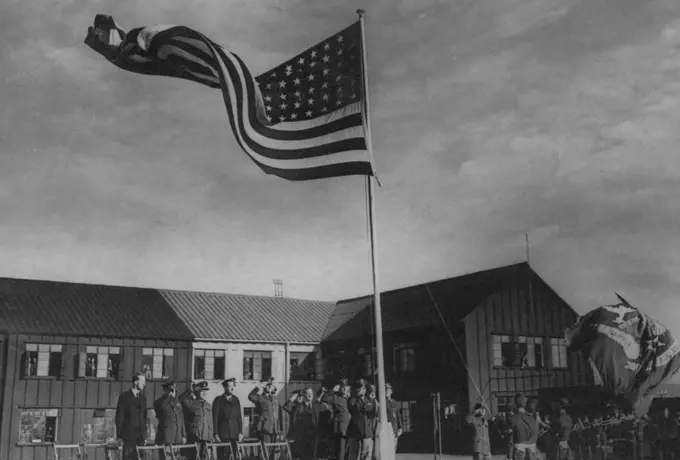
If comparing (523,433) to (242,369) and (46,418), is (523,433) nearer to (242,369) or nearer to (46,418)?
(46,418)

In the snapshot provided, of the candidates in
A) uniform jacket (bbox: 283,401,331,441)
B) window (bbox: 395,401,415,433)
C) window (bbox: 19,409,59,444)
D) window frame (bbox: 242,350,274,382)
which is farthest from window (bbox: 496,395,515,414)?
window (bbox: 19,409,59,444)

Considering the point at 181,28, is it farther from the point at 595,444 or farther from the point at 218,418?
the point at 595,444

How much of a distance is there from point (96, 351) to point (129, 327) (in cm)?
194

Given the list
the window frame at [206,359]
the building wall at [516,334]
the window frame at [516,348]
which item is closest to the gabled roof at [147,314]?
the window frame at [206,359]

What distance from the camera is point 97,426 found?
3384 cm

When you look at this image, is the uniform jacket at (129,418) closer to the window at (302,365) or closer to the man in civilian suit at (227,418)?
the man in civilian suit at (227,418)

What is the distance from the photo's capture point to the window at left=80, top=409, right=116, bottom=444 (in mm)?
33469

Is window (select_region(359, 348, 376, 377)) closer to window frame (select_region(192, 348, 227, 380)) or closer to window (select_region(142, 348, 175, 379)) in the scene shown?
window frame (select_region(192, 348, 227, 380))

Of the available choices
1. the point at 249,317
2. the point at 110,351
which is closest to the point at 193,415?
the point at 110,351

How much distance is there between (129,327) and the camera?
118 feet

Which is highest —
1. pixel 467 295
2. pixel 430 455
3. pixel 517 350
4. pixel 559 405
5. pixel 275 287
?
pixel 275 287

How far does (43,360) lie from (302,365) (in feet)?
43.2

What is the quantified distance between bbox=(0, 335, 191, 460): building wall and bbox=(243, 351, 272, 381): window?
490cm

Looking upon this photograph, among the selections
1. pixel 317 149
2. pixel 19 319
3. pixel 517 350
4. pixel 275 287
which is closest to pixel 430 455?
pixel 517 350
